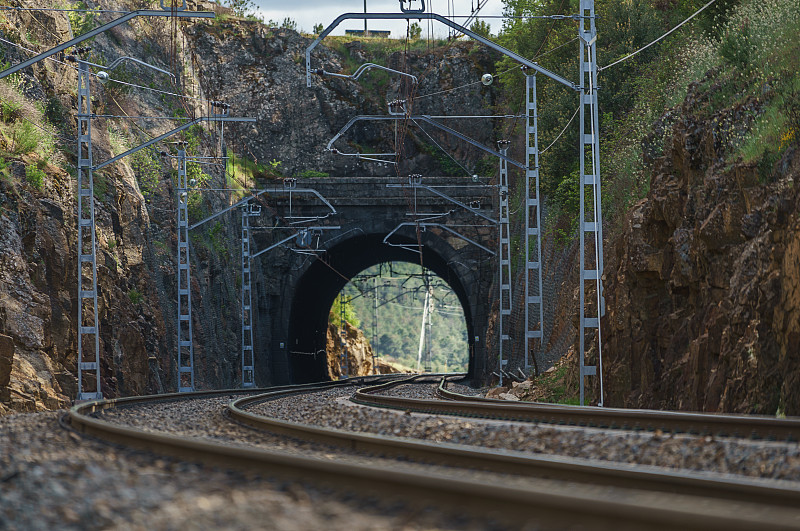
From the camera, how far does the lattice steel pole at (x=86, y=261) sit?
2059 centimetres

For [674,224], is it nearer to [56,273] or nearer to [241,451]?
[241,451]

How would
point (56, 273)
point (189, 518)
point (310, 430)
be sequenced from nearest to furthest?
point (189, 518) → point (310, 430) → point (56, 273)

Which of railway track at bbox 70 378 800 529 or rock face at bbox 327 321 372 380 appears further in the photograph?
rock face at bbox 327 321 372 380

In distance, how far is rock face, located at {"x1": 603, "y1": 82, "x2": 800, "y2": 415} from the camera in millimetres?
10703

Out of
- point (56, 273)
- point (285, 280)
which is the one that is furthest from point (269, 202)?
point (56, 273)

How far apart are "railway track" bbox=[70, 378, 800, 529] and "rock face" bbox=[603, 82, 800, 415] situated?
193 inches

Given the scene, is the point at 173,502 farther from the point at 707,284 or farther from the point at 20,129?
the point at 20,129

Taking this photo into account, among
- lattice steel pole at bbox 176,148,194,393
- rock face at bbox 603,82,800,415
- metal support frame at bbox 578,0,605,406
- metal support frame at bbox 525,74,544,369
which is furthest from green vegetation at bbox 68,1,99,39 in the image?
rock face at bbox 603,82,800,415

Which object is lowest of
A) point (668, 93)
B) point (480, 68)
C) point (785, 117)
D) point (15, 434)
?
point (15, 434)

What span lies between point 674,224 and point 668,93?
8437 millimetres

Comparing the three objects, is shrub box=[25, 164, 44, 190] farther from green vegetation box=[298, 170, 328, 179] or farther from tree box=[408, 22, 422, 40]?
tree box=[408, 22, 422, 40]

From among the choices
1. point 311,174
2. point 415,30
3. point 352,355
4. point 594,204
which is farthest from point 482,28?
point 594,204

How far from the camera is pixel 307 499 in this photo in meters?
4.96

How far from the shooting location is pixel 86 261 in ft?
76.9
